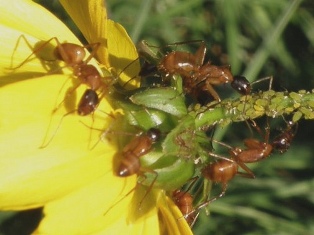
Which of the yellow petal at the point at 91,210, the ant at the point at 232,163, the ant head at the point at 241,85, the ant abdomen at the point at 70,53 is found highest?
the ant abdomen at the point at 70,53

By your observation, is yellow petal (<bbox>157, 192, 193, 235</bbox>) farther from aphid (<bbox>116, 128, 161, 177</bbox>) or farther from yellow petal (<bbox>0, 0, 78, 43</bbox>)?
yellow petal (<bbox>0, 0, 78, 43</bbox>)

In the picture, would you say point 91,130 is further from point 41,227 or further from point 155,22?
point 155,22

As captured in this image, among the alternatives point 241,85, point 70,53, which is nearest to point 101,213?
point 70,53

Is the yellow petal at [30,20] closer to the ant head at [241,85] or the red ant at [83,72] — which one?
the red ant at [83,72]

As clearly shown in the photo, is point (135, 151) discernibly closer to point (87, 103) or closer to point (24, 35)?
point (87, 103)

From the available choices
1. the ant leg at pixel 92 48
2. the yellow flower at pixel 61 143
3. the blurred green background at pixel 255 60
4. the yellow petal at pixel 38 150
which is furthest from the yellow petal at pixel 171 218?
the blurred green background at pixel 255 60

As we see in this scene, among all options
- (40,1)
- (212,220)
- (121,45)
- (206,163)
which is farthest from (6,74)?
(212,220)

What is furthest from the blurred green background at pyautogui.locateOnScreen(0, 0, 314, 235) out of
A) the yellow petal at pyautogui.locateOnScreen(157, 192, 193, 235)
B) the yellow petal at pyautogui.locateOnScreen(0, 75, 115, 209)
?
the yellow petal at pyautogui.locateOnScreen(0, 75, 115, 209)
